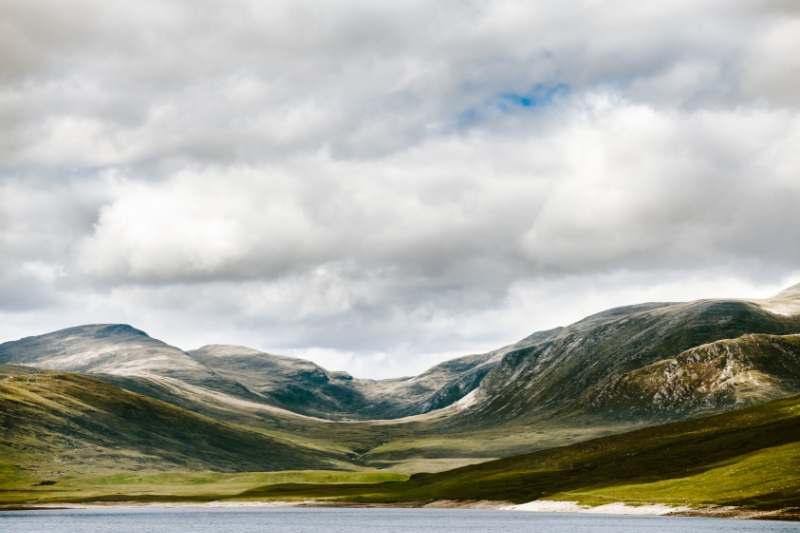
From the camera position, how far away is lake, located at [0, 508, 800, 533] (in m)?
116

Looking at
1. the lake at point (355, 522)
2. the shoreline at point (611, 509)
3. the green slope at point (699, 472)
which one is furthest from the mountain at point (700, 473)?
the lake at point (355, 522)

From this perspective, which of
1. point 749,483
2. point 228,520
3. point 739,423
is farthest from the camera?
point 739,423

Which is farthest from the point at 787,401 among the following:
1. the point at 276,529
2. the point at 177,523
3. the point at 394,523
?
the point at 177,523

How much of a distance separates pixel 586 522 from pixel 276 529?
52.5 meters

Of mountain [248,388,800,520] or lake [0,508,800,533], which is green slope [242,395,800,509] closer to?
mountain [248,388,800,520]

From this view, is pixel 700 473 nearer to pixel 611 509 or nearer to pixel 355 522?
pixel 611 509

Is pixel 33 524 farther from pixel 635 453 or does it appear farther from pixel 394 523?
pixel 635 453

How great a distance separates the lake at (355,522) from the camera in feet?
381

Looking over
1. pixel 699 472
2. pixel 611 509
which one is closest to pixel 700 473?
pixel 699 472

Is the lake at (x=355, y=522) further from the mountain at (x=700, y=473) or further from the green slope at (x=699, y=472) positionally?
the green slope at (x=699, y=472)

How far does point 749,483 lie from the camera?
132 metres

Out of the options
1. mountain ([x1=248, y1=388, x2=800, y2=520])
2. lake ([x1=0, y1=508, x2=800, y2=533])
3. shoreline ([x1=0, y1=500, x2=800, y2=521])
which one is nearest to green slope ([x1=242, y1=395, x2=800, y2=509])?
mountain ([x1=248, y1=388, x2=800, y2=520])

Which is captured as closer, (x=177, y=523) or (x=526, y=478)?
(x=177, y=523)

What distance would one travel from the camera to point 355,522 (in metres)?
148
